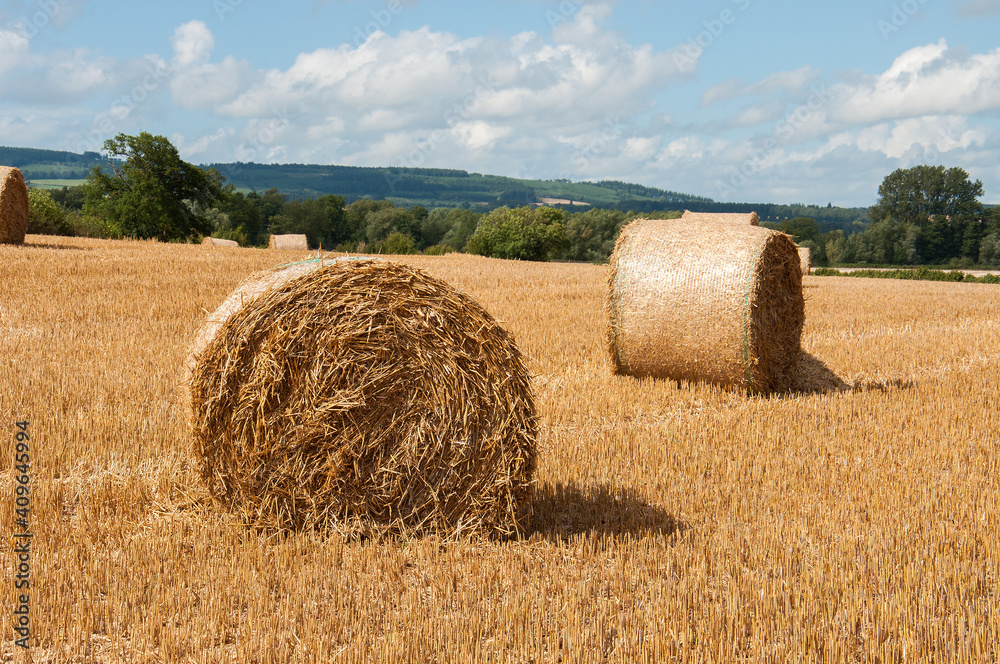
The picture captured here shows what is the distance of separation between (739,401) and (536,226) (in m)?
56.0

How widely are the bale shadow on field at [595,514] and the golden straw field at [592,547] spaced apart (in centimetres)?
2

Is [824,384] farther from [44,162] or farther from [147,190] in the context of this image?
[44,162]

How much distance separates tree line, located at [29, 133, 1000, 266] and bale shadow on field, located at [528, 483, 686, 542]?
57.9 ft

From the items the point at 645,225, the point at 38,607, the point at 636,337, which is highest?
the point at 645,225

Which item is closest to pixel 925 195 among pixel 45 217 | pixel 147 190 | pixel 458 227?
pixel 458 227

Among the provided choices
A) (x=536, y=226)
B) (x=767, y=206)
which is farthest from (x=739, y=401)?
(x=767, y=206)

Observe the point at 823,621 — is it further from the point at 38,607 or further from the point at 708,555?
the point at 38,607

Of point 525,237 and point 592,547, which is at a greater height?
point 525,237

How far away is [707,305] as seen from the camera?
9.21 meters

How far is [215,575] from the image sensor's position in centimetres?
435

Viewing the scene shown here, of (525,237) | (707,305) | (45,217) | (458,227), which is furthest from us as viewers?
(458,227)

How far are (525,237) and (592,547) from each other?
59040 millimetres

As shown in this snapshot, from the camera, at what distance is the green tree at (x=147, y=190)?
4659 centimetres

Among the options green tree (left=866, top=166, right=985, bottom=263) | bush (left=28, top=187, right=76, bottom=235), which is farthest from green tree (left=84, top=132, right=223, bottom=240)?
green tree (left=866, top=166, right=985, bottom=263)
